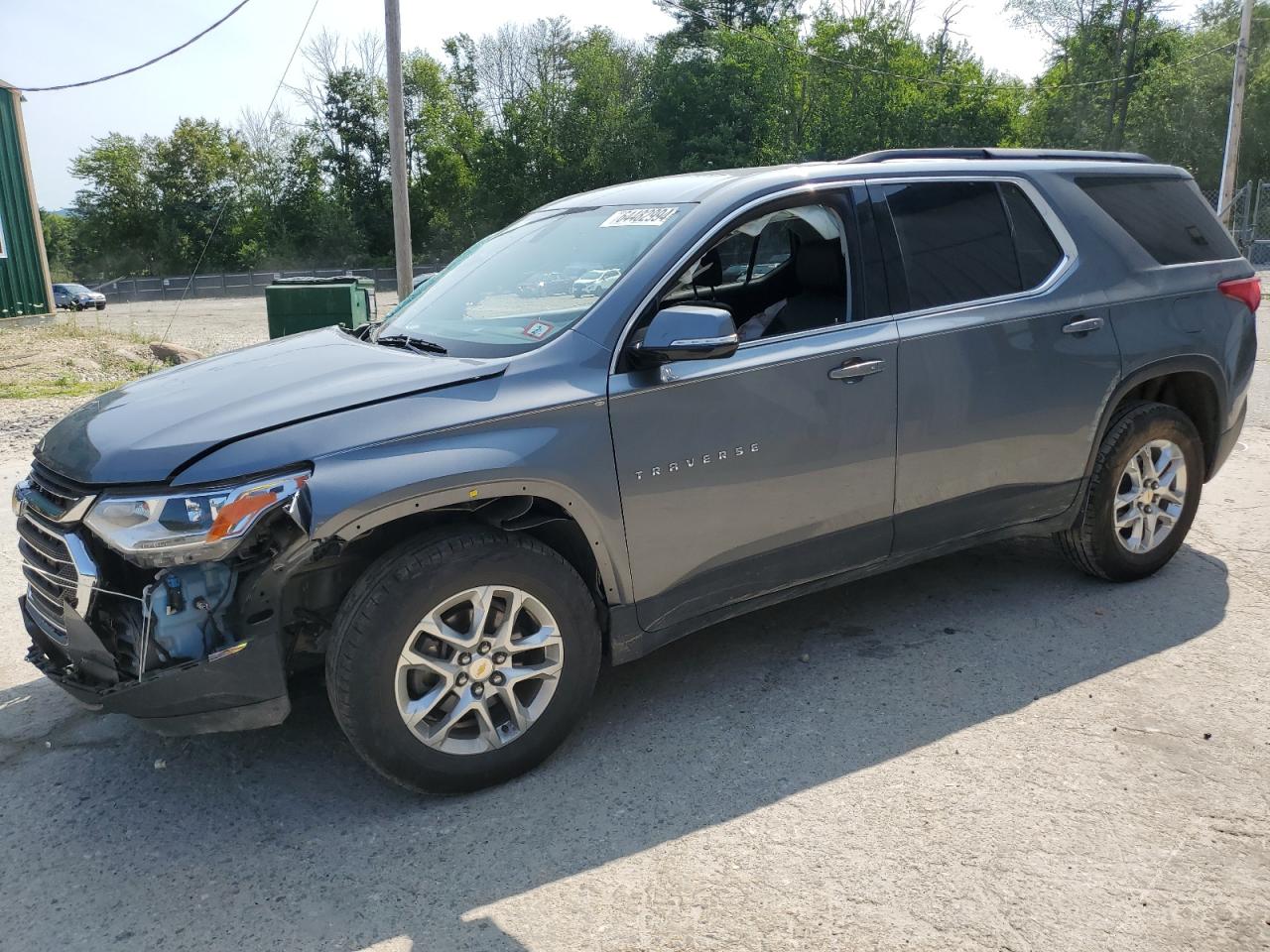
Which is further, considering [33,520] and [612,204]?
[612,204]

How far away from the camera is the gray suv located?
2.85 m

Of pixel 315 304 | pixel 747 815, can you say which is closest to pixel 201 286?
pixel 315 304

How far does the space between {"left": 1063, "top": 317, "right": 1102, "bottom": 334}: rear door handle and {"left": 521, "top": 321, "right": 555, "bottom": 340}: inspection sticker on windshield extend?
7.27ft

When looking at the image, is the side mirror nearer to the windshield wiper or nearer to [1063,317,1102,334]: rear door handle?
the windshield wiper

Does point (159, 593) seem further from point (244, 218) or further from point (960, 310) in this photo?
point (244, 218)

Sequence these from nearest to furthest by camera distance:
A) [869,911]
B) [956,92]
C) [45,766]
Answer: [869,911] < [45,766] < [956,92]

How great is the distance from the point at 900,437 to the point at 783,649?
1030 millimetres

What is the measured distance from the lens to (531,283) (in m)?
3.74

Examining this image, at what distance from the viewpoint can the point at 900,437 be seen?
12.4ft

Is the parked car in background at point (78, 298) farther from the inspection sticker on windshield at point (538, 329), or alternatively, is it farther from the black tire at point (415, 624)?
the black tire at point (415, 624)

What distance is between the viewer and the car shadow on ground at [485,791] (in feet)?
8.84

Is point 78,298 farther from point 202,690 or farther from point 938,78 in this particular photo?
point 938,78

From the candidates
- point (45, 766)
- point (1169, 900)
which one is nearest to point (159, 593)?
point (45, 766)

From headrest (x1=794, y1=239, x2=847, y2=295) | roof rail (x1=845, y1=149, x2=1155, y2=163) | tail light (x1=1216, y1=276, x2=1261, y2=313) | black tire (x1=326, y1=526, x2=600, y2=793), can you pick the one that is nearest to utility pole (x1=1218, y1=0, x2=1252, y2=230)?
tail light (x1=1216, y1=276, x2=1261, y2=313)
